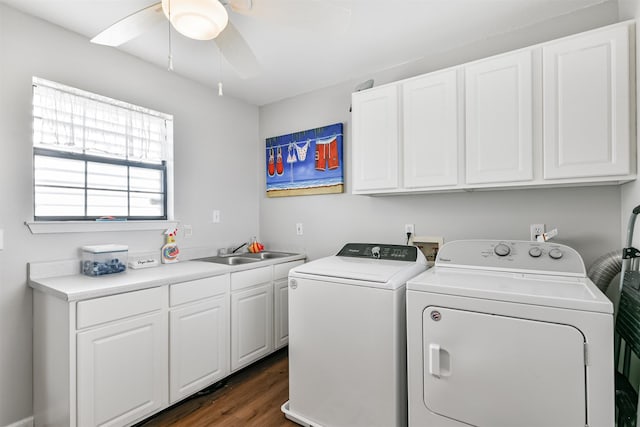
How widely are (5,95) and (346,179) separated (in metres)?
2.28

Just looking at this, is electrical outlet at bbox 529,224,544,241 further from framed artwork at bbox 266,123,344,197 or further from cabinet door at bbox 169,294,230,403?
cabinet door at bbox 169,294,230,403

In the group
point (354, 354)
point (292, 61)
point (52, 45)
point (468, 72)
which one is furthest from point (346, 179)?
point (52, 45)

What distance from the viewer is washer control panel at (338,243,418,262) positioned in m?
2.15

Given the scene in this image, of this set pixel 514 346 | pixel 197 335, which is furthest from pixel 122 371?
pixel 514 346

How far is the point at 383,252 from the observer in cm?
224

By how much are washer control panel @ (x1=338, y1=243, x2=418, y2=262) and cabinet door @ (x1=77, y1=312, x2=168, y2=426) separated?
4.36 feet

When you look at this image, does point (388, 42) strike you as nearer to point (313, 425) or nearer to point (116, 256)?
point (116, 256)

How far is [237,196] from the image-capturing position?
10.4 ft

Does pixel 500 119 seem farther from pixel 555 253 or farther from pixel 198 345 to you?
pixel 198 345

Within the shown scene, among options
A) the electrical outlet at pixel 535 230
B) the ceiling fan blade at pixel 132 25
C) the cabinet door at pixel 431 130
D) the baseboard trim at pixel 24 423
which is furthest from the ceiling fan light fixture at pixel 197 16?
the baseboard trim at pixel 24 423

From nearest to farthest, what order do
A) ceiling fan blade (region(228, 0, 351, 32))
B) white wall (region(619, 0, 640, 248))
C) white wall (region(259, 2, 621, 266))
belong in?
ceiling fan blade (region(228, 0, 351, 32))
white wall (region(619, 0, 640, 248))
white wall (region(259, 2, 621, 266))

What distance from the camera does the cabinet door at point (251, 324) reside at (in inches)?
94.1

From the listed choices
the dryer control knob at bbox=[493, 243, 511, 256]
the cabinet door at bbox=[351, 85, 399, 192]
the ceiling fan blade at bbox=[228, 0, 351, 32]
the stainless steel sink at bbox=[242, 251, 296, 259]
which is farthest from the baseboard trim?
the dryer control knob at bbox=[493, 243, 511, 256]

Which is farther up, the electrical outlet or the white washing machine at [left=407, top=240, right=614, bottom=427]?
the electrical outlet
